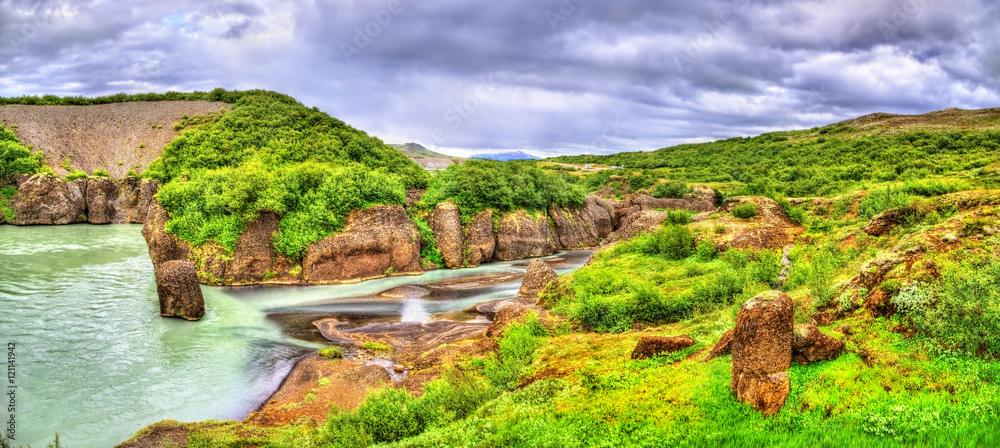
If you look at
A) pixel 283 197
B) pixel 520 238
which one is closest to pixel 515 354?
pixel 283 197

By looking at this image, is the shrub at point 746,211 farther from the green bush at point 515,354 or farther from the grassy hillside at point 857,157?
the green bush at point 515,354

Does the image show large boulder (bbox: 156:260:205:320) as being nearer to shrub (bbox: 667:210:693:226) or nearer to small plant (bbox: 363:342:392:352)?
small plant (bbox: 363:342:392:352)

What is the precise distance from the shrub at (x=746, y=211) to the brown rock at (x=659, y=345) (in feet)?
47.4

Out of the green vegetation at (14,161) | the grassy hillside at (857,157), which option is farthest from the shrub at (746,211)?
the green vegetation at (14,161)

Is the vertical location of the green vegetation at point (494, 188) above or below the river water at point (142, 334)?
above

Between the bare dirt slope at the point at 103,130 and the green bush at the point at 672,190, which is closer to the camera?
the green bush at the point at 672,190

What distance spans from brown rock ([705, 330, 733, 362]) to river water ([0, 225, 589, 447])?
46.5ft

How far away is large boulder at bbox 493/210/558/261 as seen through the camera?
1918 inches

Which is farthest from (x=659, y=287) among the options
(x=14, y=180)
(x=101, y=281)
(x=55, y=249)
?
(x=14, y=180)

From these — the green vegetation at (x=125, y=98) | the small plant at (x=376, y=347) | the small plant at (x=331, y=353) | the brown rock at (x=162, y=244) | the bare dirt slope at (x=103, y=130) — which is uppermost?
the green vegetation at (x=125, y=98)

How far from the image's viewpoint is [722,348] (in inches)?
404

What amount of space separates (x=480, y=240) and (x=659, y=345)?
35.2m

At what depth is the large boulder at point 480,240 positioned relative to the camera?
149ft

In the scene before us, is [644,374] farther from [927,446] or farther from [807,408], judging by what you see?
[927,446]
